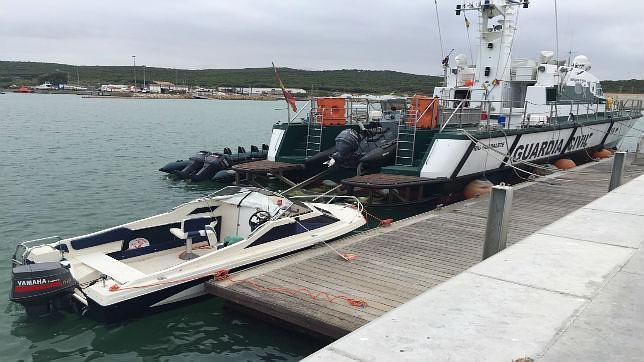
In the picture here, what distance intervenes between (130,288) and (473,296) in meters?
4.90

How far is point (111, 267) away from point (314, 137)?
10575 millimetres

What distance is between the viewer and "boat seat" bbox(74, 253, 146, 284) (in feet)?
23.9

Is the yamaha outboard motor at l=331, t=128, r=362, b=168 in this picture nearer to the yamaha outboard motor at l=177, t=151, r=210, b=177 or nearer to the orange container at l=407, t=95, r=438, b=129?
the orange container at l=407, t=95, r=438, b=129

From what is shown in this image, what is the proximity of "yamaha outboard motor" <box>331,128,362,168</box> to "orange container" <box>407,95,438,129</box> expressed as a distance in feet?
5.92

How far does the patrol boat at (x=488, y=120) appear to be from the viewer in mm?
13789

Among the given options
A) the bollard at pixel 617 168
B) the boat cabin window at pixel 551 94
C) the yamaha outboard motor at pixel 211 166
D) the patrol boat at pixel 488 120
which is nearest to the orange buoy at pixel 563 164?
the patrol boat at pixel 488 120

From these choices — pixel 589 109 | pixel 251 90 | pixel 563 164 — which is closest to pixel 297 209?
pixel 563 164

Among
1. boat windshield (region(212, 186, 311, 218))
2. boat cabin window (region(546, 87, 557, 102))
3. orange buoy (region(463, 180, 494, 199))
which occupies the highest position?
boat cabin window (region(546, 87, 557, 102))

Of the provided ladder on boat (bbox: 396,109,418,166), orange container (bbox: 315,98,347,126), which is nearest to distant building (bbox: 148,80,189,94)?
orange container (bbox: 315,98,347,126)

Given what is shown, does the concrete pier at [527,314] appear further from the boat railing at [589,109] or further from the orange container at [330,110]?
the boat railing at [589,109]

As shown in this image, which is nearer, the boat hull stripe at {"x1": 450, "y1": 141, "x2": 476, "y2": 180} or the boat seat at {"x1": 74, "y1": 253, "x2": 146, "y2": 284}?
the boat seat at {"x1": 74, "y1": 253, "x2": 146, "y2": 284}

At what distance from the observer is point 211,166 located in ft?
64.5

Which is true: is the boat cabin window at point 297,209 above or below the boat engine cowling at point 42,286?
above

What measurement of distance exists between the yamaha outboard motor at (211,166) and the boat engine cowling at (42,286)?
41.5ft
